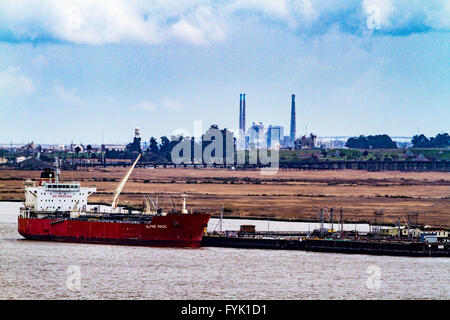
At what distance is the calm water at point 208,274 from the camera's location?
1656 inches

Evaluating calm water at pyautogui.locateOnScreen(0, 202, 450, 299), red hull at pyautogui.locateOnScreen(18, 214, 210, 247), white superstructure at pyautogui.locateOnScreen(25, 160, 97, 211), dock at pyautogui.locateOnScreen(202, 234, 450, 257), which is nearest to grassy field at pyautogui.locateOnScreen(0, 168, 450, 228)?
dock at pyautogui.locateOnScreen(202, 234, 450, 257)

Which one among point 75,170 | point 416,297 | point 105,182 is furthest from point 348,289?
point 75,170

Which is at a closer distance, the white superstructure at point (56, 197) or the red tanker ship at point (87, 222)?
the red tanker ship at point (87, 222)

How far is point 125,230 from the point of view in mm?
61531

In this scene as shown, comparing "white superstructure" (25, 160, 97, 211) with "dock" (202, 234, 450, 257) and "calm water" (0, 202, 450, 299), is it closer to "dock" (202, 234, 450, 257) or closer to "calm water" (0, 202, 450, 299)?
"calm water" (0, 202, 450, 299)

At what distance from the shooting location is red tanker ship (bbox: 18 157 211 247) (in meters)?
60.2

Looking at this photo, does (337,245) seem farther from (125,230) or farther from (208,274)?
(125,230)

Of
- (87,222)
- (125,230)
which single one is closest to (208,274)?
(125,230)

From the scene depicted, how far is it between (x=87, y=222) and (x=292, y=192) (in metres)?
55.2

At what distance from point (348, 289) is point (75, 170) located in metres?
128

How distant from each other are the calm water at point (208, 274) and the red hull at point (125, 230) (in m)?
1.50

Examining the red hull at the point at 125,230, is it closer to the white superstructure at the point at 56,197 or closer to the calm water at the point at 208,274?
the calm water at the point at 208,274

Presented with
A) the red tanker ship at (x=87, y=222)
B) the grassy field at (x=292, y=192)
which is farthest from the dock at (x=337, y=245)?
the grassy field at (x=292, y=192)
